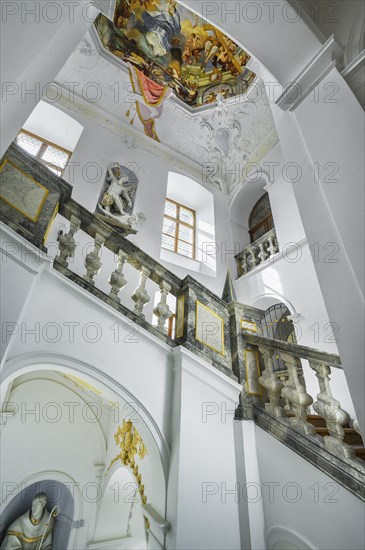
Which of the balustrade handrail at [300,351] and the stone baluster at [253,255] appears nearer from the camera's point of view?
the balustrade handrail at [300,351]

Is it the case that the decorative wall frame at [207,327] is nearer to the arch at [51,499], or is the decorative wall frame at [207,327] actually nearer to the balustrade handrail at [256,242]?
the arch at [51,499]

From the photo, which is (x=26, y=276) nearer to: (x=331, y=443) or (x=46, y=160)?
(x=331, y=443)

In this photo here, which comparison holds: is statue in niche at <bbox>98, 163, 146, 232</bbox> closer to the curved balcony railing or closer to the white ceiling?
the white ceiling

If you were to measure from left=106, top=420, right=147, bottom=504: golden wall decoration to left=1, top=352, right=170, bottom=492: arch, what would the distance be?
34 cm

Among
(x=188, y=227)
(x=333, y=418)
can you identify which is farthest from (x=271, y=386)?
(x=188, y=227)

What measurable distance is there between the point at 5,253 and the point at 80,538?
4460 mm

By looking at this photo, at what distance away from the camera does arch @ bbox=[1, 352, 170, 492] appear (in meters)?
2.06

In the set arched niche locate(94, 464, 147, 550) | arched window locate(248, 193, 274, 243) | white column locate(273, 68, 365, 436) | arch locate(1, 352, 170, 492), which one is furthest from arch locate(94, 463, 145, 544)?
arched window locate(248, 193, 274, 243)

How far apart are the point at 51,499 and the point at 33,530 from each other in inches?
15.8

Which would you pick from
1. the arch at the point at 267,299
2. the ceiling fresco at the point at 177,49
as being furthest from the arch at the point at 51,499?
the ceiling fresco at the point at 177,49

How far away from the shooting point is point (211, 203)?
10453 millimetres

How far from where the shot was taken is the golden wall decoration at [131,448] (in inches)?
112

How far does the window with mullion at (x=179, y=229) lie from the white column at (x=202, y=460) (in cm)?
621

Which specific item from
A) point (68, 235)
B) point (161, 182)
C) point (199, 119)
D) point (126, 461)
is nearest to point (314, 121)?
point (68, 235)
